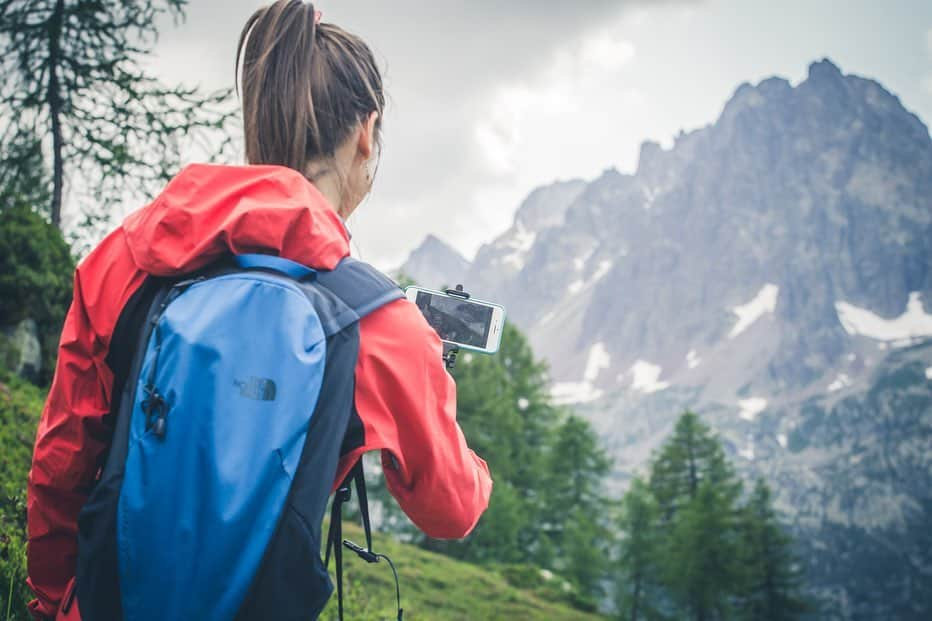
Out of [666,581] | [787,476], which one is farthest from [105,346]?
[787,476]

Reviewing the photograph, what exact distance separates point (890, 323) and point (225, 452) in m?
218

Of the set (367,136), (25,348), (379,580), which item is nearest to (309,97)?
(367,136)

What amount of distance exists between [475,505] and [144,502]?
803mm

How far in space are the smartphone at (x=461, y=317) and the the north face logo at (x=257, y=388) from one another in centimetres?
94

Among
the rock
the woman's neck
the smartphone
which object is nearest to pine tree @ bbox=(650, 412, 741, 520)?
the rock

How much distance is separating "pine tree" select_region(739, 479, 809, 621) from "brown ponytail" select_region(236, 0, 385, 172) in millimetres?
29768

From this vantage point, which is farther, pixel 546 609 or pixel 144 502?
pixel 546 609

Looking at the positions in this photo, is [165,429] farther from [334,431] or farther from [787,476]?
[787,476]

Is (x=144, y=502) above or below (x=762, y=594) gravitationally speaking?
above

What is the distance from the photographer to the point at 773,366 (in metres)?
175

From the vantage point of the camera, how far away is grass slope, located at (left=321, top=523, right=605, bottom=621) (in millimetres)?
7066

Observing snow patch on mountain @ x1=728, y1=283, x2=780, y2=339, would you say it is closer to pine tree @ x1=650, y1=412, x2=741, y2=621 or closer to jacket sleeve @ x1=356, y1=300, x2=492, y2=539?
pine tree @ x1=650, y1=412, x2=741, y2=621

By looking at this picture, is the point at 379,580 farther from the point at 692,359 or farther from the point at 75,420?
the point at 692,359

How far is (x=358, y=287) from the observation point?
57.1 inches
